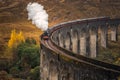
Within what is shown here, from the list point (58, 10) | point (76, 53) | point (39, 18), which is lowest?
point (76, 53)

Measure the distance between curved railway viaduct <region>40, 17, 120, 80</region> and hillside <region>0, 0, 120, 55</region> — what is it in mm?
31726

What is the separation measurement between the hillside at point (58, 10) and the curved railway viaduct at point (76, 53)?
1249 inches

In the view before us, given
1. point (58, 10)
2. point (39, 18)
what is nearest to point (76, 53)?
point (39, 18)

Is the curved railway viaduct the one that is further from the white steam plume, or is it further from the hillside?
the hillside

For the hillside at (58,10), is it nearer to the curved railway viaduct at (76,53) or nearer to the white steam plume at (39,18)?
the curved railway viaduct at (76,53)

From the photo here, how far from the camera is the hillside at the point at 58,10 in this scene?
4180 inches

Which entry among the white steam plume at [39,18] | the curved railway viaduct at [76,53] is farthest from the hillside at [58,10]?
the white steam plume at [39,18]

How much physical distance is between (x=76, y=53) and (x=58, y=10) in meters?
72.0

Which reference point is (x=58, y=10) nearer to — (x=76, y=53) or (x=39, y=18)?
(x=39, y=18)

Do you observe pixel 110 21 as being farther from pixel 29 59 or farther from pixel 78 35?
pixel 29 59

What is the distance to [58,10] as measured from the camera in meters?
114

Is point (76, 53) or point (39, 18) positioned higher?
point (39, 18)

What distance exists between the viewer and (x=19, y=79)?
5622 cm

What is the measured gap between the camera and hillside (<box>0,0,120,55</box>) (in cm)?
10618
